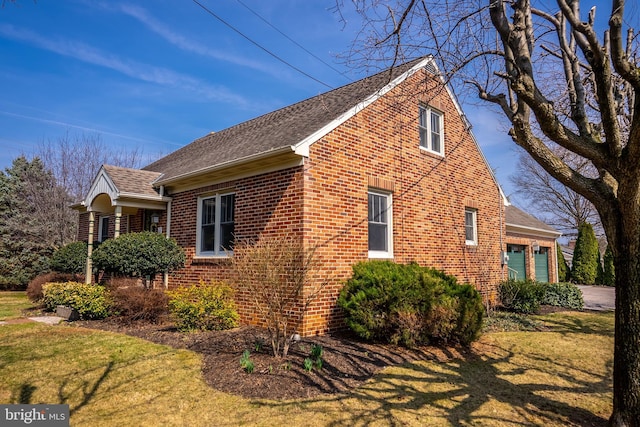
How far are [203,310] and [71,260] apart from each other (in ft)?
29.2

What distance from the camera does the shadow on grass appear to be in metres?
4.62

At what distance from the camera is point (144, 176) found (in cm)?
A: 1333

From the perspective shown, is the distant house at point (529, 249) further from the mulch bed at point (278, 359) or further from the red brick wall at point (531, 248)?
the mulch bed at point (278, 359)

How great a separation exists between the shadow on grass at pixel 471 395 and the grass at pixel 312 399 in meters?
0.01

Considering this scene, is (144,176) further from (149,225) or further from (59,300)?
(59,300)

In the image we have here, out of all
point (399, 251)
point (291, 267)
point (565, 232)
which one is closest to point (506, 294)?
point (399, 251)

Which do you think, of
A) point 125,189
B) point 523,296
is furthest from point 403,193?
point 125,189

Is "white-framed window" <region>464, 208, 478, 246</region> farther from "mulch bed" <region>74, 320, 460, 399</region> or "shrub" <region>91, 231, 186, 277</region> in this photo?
"shrub" <region>91, 231, 186, 277</region>

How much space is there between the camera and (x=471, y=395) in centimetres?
531

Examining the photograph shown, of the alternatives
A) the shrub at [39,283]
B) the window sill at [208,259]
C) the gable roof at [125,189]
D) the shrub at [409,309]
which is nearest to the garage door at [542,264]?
the shrub at [409,309]

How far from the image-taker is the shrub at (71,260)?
1424 centimetres

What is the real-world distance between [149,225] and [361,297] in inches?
331

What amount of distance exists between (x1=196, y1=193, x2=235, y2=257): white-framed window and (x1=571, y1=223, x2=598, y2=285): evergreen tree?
26.2 meters

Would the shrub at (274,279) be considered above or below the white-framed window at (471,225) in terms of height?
below
